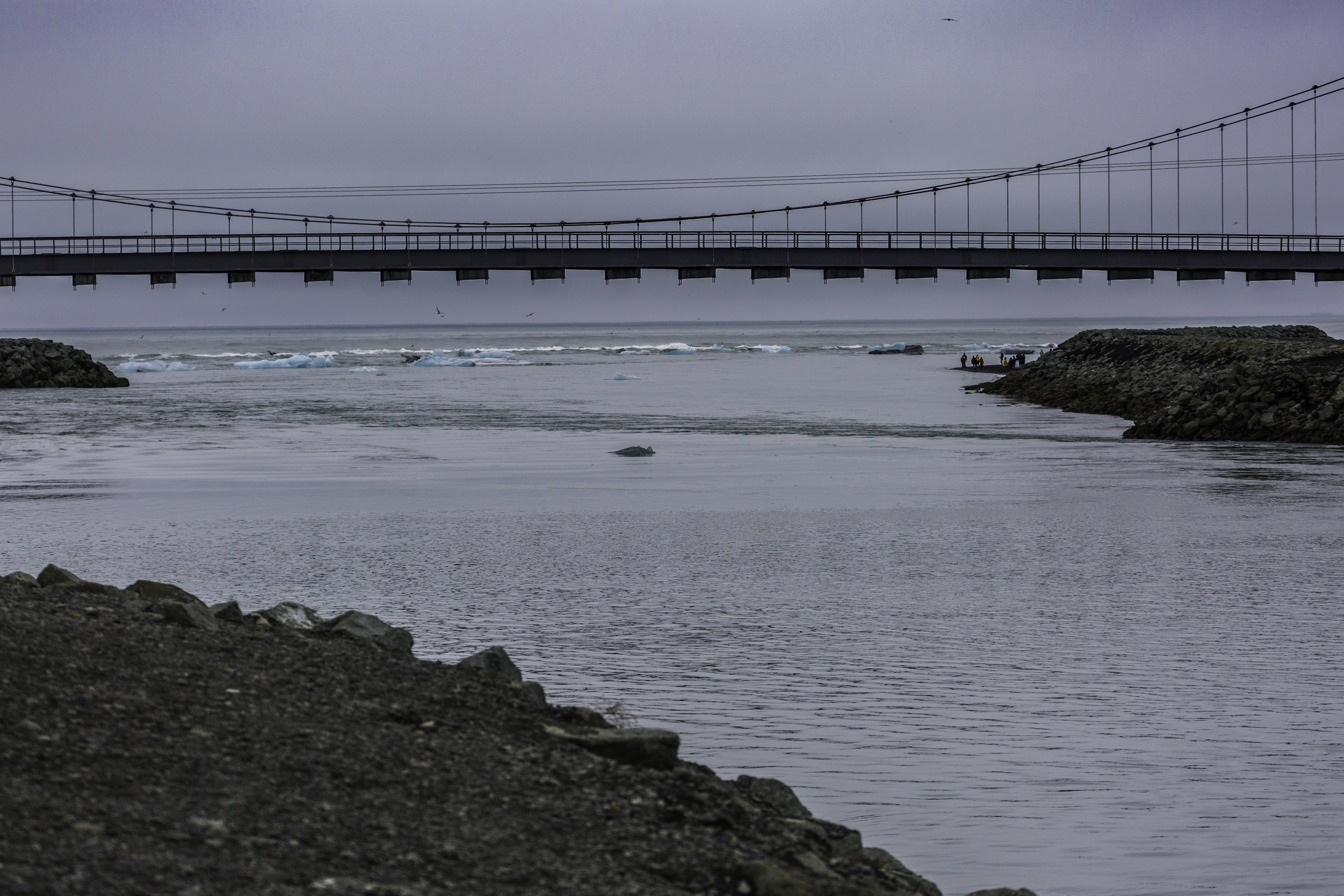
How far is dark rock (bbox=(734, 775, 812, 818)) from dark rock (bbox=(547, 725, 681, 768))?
1.60 feet

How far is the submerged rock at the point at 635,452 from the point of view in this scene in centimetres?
3356

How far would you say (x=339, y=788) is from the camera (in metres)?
6.32

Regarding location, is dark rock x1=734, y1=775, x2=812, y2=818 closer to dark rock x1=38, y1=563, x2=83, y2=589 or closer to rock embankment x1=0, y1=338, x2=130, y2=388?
dark rock x1=38, y1=563, x2=83, y2=589

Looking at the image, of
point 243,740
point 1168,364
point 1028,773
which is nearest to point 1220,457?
point 1168,364

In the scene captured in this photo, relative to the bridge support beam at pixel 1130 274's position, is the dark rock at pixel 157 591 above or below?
below

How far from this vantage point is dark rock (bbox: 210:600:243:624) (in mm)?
9594

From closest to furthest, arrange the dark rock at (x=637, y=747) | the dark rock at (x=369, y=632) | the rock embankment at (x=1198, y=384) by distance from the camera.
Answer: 1. the dark rock at (x=637, y=747)
2. the dark rock at (x=369, y=632)
3. the rock embankment at (x=1198, y=384)

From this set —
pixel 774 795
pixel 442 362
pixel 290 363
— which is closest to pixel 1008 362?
pixel 442 362

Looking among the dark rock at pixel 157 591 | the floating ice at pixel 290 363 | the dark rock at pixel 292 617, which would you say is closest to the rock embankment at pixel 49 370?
the floating ice at pixel 290 363

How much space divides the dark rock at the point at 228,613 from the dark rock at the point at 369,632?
0.56 m

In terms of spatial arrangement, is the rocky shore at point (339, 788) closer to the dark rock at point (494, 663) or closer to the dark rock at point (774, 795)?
the dark rock at point (774, 795)

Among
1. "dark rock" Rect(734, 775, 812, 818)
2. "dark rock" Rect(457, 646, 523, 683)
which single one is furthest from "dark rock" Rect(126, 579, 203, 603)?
"dark rock" Rect(734, 775, 812, 818)

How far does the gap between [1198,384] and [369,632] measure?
36.8m

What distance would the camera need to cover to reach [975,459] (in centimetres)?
3253
